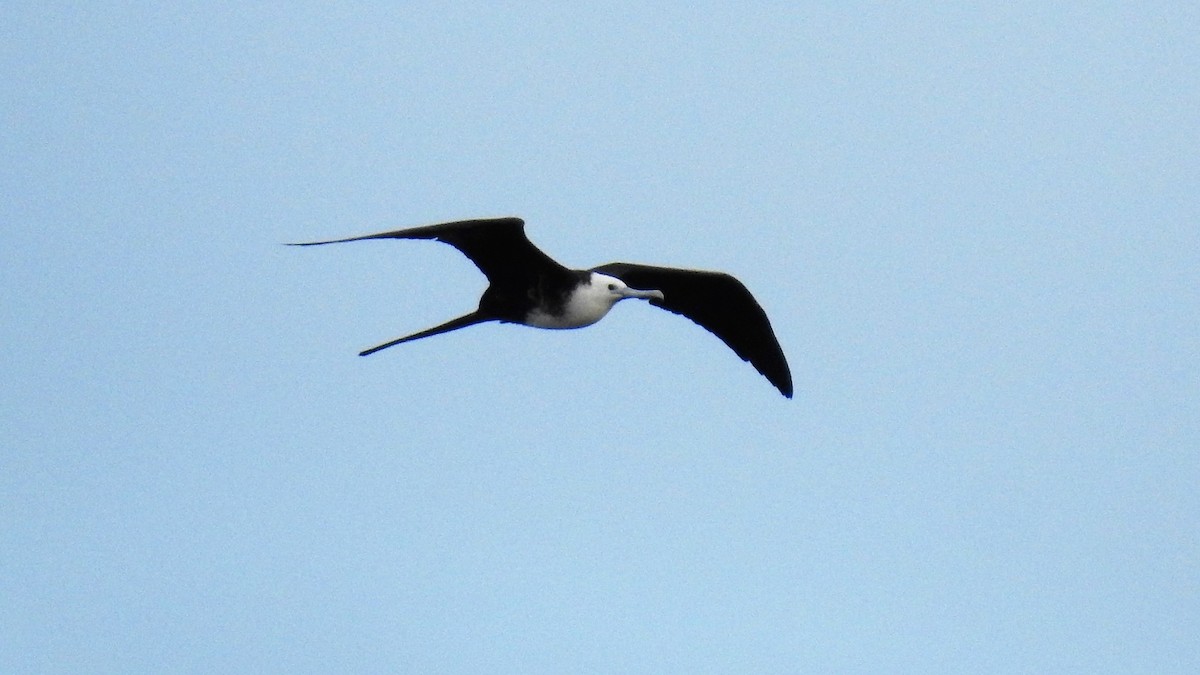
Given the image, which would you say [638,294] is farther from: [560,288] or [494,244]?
[494,244]

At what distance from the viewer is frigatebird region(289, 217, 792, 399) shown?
5.64 meters

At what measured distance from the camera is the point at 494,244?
5.82 m

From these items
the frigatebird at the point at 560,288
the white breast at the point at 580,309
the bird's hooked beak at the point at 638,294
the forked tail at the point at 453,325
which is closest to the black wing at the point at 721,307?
the frigatebird at the point at 560,288

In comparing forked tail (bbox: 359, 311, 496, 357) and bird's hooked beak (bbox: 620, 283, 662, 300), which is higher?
bird's hooked beak (bbox: 620, 283, 662, 300)

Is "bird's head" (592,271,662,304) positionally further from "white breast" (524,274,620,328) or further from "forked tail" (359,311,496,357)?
"forked tail" (359,311,496,357)

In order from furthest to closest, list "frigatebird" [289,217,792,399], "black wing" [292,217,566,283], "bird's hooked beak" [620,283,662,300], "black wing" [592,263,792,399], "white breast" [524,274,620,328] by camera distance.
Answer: "black wing" [592,263,792,399] < "bird's hooked beak" [620,283,662,300] < "white breast" [524,274,620,328] < "frigatebird" [289,217,792,399] < "black wing" [292,217,566,283]

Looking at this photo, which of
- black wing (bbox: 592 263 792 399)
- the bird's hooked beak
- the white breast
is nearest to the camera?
the white breast

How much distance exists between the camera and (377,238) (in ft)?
16.3

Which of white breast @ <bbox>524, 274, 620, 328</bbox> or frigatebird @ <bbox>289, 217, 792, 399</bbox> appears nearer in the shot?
frigatebird @ <bbox>289, 217, 792, 399</bbox>

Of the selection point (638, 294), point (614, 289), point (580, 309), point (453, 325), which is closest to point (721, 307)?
point (638, 294)

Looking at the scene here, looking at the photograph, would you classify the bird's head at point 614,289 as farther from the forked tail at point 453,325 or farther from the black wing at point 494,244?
the forked tail at point 453,325

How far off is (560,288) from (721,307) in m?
1.40

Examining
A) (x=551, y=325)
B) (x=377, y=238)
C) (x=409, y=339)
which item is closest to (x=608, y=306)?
(x=551, y=325)

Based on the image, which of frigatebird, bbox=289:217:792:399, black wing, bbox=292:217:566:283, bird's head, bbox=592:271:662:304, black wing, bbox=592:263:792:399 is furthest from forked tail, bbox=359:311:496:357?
black wing, bbox=592:263:792:399
